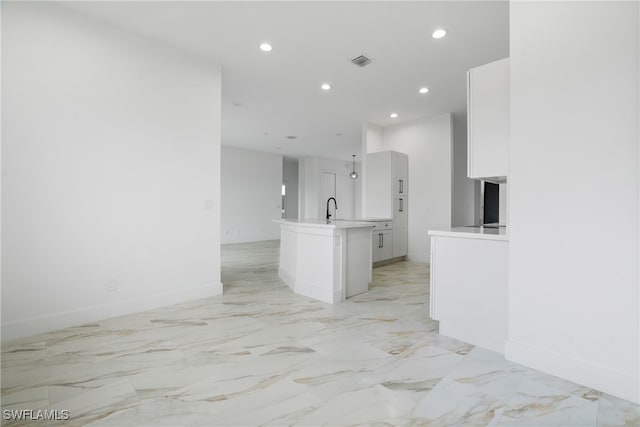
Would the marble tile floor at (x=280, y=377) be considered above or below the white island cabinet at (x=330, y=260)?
below

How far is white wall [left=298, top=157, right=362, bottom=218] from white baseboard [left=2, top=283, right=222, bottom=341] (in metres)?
7.32

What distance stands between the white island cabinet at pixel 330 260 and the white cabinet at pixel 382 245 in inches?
67.5

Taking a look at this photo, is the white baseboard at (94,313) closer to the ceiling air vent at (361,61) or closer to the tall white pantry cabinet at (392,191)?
the ceiling air vent at (361,61)

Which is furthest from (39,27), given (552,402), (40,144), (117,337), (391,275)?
(391,275)

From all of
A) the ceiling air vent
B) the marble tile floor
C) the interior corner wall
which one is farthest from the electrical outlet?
the interior corner wall

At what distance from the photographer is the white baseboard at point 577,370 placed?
1.66m

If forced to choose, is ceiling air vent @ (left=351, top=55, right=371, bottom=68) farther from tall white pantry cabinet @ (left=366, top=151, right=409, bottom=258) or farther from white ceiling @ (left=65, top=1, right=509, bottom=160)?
tall white pantry cabinet @ (left=366, top=151, right=409, bottom=258)

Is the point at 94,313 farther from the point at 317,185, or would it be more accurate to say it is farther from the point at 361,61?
the point at 317,185

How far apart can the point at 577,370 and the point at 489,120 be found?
1.78 meters

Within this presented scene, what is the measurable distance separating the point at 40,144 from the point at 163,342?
1.90 metres

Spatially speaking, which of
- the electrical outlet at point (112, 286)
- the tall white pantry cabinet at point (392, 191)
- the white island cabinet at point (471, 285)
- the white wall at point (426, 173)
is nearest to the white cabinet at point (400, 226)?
the tall white pantry cabinet at point (392, 191)

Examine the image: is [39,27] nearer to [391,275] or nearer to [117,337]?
[117,337]

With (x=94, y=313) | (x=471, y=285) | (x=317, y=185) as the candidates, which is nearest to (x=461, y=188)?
(x=471, y=285)

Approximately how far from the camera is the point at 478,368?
201 centimetres
